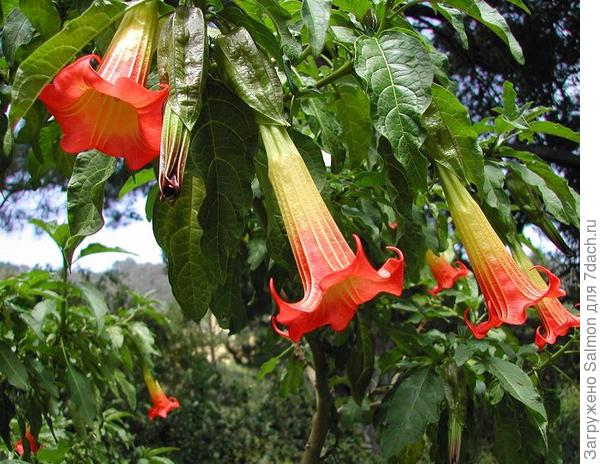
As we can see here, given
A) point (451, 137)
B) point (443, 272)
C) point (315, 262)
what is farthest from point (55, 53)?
point (443, 272)

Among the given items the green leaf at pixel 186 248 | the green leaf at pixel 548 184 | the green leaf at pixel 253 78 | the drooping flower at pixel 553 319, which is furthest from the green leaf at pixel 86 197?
the green leaf at pixel 548 184

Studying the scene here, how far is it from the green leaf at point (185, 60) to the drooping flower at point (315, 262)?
110 mm

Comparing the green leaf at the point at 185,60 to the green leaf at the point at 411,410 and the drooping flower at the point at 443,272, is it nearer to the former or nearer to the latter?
the green leaf at the point at 411,410

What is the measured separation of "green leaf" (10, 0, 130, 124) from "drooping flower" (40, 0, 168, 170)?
0.01m

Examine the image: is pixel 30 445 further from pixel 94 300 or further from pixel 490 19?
pixel 490 19

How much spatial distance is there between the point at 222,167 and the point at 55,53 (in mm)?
189

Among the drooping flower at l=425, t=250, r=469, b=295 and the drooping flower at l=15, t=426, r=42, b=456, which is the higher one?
the drooping flower at l=425, t=250, r=469, b=295

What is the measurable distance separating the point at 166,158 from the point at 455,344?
96cm

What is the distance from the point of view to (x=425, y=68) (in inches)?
27.3

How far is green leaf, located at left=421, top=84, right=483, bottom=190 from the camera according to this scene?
73 centimetres

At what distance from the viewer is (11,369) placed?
4.08 ft

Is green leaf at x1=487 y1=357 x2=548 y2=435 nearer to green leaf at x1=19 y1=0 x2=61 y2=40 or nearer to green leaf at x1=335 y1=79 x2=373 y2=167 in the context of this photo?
green leaf at x1=335 y1=79 x2=373 y2=167

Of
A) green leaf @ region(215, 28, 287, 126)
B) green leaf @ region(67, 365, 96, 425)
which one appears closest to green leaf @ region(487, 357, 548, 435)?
green leaf @ region(215, 28, 287, 126)

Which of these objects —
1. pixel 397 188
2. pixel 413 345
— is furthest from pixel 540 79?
pixel 397 188
